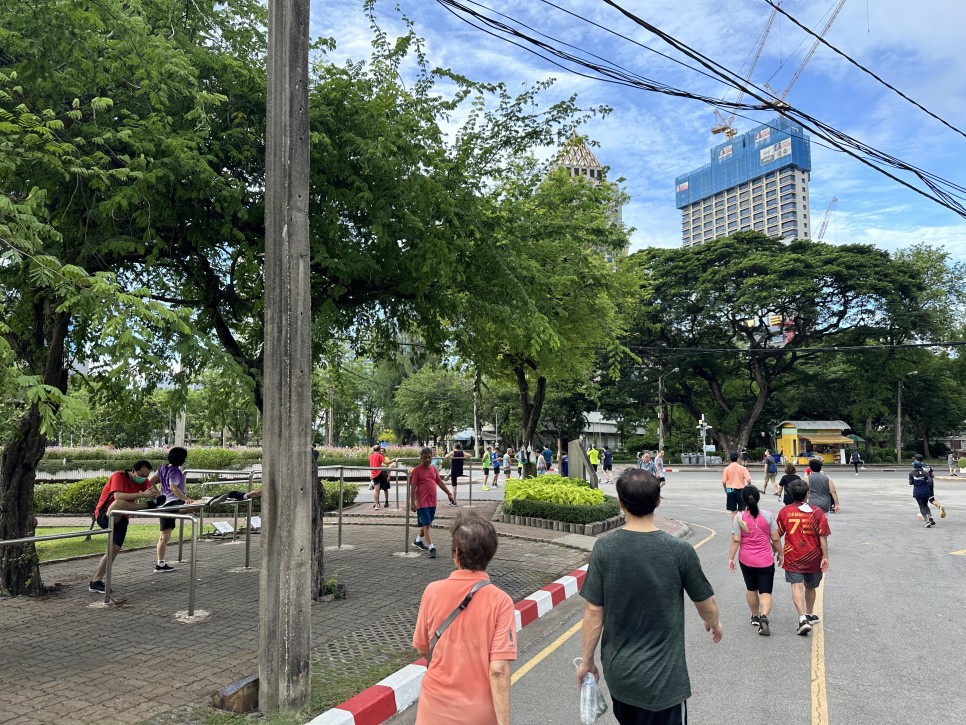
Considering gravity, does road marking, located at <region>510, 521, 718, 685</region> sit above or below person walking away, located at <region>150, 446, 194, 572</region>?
below

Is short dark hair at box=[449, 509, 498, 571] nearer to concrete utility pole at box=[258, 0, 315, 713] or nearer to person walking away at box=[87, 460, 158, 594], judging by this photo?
concrete utility pole at box=[258, 0, 315, 713]

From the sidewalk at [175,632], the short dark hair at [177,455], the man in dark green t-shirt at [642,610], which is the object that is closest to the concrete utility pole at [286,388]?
the sidewalk at [175,632]

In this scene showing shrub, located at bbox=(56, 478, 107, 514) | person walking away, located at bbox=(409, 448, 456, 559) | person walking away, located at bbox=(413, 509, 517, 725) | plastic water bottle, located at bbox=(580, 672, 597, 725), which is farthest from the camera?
shrub, located at bbox=(56, 478, 107, 514)

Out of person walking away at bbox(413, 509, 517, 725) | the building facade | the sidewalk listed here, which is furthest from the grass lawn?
the building facade

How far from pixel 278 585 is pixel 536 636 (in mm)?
3105

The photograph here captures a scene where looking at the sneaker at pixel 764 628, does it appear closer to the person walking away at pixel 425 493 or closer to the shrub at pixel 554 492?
the person walking away at pixel 425 493

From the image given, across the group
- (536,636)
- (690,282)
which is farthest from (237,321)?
(690,282)

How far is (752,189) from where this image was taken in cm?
17775

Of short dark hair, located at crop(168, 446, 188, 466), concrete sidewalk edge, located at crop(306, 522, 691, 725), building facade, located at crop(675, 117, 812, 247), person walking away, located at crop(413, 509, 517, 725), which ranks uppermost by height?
building facade, located at crop(675, 117, 812, 247)

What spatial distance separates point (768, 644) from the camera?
6258 millimetres

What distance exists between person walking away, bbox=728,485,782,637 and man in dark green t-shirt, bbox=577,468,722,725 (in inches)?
147

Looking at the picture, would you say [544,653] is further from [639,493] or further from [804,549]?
[639,493]

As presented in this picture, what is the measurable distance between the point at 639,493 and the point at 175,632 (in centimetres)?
543

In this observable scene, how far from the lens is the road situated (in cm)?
473
